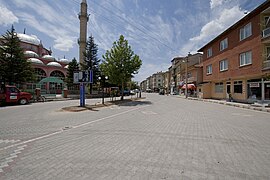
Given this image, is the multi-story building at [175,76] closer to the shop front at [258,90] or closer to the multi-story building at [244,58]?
the multi-story building at [244,58]

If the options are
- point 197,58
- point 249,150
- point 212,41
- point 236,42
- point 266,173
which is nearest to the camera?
point 266,173

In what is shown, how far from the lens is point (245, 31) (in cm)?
2034

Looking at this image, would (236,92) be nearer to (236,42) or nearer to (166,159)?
(236,42)

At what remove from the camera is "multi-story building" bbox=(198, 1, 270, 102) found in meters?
17.6

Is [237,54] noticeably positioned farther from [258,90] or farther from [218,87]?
[218,87]

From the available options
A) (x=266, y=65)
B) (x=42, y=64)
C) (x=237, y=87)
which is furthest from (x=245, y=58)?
(x=42, y=64)

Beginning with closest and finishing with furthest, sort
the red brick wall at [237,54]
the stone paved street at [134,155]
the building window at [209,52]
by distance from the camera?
the stone paved street at [134,155] < the red brick wall at [237,54] < the building window at [209,52]

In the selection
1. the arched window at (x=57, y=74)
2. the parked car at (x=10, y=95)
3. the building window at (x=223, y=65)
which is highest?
the arched window at (x=57, y=74)

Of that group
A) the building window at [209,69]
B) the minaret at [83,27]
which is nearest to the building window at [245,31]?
the building window at [209,69]

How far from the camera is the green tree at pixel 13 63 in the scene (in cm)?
2419

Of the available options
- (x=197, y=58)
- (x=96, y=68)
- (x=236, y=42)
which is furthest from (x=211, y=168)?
(x=197, y=58)

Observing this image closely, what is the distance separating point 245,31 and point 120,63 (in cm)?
1719

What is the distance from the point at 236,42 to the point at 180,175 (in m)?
24.2

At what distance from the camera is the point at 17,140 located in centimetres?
560
